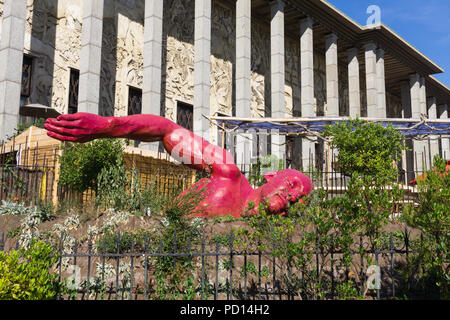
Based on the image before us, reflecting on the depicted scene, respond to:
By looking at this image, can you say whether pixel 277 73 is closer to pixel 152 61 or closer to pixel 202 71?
pixel 202 71

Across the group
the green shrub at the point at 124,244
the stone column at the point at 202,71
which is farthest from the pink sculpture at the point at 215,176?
the stone column at the point at 202,71

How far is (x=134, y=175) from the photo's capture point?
956 centimetres

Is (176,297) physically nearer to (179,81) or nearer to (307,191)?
(307,191)

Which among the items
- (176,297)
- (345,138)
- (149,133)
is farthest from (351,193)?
(345,138)

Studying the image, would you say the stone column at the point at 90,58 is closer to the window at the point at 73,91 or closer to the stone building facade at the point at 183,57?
the stone building facade at the point at 183,57

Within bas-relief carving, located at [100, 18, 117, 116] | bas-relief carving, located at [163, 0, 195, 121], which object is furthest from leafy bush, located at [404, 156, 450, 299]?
bas-relief carving, located at [163, 0, 195, 121]

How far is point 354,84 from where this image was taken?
26516mm

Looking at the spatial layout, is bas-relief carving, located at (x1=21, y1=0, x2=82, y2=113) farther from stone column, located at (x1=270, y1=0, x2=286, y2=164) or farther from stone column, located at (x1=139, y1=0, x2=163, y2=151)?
stone column, located at (x1=270, y1=0, x2=286, y2=164)

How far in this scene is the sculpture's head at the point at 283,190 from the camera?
332 inches

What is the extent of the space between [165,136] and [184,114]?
12657 mm

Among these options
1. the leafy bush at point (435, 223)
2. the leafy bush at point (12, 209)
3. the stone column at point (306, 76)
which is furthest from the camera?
Answer: the stone column at point (306, 76)

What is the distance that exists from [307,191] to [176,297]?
13.7ft

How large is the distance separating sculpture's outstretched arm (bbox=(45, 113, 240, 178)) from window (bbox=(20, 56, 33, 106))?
29.9 ft

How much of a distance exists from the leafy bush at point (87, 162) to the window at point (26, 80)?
7106 millimetres
